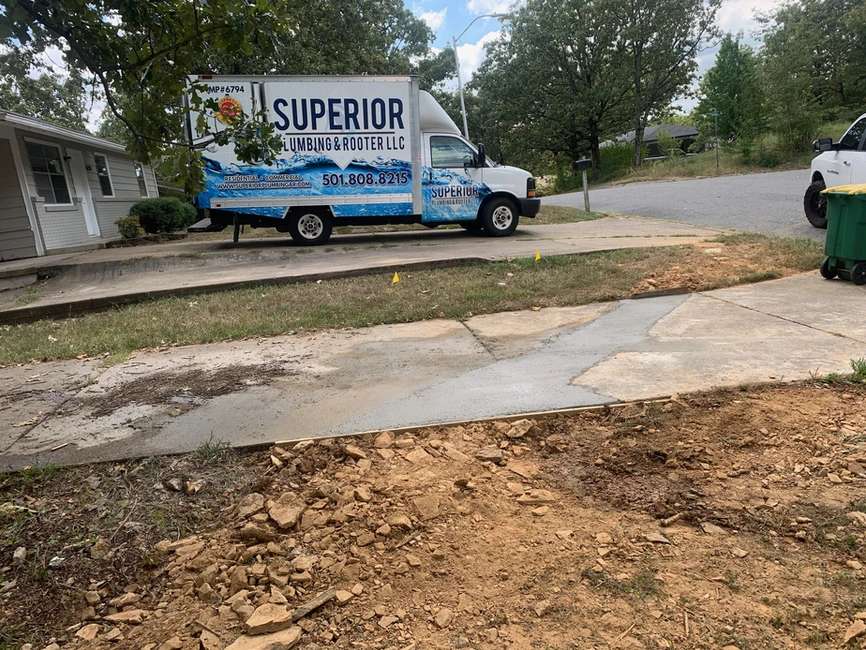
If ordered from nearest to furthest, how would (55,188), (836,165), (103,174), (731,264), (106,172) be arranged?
1. (731,264)
2. (836,165)
3. (55,188)
4. (103,174)
5. (106,172)

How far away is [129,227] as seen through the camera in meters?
17.0

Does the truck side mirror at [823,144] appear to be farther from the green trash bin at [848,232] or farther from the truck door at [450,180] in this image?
the truck door at [450,180]

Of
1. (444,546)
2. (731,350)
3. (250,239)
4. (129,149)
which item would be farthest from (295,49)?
(444,546)

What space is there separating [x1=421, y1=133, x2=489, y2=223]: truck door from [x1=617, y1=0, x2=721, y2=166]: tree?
29.4 metres

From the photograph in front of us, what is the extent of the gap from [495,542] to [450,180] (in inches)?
404

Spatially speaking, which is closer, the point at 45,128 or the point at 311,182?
the point at 311,182

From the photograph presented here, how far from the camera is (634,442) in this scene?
3293 millimetres

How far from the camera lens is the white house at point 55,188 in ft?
44.3

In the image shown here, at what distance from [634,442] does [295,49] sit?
18.1 metres

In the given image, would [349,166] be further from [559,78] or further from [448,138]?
[559,78]

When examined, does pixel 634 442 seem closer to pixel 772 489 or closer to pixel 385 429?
pixel 772 489

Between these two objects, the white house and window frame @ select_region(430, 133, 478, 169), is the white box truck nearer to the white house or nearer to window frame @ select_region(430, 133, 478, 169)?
window frame @ select_region(430, 133, 478, 169)

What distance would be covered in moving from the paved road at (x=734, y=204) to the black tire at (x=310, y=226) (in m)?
8.08

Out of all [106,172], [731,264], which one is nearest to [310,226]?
[731,264]
